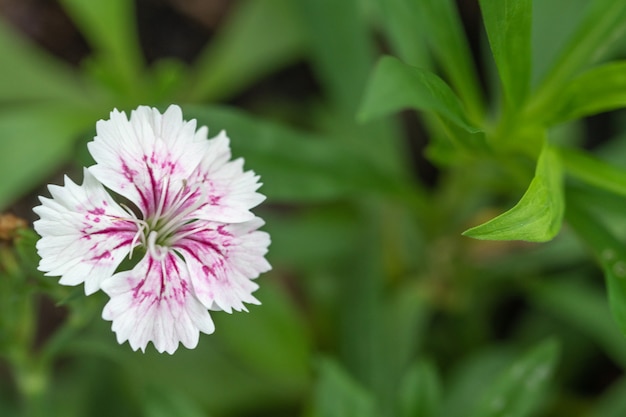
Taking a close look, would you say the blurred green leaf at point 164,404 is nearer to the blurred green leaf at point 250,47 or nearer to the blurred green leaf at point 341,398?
the blurred green leaf at point 341,398

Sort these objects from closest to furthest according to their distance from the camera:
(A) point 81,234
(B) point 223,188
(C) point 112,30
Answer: (A) point 81,234 < (B) point 223,188 < (C) point 112,30

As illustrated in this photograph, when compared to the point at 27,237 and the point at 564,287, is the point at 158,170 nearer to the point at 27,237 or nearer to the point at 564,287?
the point at 27,237

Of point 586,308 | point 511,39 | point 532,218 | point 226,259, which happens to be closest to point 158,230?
point 226,259

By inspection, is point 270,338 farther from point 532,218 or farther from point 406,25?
point 532,218

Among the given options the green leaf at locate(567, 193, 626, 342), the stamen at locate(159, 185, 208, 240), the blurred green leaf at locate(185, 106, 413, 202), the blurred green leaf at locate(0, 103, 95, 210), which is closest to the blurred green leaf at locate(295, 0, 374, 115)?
the blurred green leaf at locate(185, 106, 413, 202)

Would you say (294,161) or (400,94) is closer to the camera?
(400,94)

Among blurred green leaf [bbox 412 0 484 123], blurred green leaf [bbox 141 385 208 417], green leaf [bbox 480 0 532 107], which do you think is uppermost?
blurred green leaf [bbox 412 0 484 123]

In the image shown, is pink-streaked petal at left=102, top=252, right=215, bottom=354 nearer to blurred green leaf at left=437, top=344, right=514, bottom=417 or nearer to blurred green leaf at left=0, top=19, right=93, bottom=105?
blurred green leaf at left=437, top=344, right=514, bottom=417

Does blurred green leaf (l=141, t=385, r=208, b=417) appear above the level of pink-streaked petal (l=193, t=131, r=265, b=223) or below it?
below
